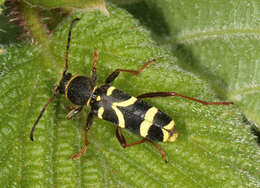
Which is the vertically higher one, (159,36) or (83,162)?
(159,36)

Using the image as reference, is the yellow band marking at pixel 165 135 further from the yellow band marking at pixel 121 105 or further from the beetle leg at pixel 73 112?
the beetle leg at pixel 73 112

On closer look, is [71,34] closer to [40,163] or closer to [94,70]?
[94,70]

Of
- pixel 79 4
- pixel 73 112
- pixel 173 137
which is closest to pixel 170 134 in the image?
pixel 173 137


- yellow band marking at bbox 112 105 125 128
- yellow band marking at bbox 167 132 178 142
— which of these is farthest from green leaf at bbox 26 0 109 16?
yellow band marking at bbox 167 132 178 142

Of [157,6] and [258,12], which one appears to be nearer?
[258,12]

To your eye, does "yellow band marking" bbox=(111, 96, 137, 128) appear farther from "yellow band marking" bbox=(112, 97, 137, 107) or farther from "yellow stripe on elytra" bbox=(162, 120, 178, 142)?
"yellow stripe on elytra" bbox=(162, 120, 178, 142)

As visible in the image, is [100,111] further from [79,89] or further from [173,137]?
[173,137]

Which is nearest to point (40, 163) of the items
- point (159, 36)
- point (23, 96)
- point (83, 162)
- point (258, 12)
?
point (83, 162)
